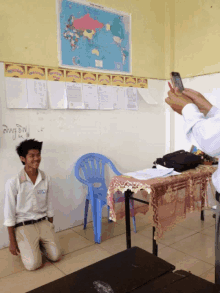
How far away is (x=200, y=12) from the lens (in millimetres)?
3268

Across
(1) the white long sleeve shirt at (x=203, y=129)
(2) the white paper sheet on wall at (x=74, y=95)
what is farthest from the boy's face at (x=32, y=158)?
(1) the white long sleeve shirt at (x=203, y=129)

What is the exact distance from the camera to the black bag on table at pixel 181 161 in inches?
86.4

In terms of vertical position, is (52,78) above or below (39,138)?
above

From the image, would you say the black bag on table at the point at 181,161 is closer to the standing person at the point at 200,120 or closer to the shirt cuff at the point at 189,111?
the standing person at the point at 200,120

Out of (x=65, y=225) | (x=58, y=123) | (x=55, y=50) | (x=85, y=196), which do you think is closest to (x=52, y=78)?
(x=55, y=50)

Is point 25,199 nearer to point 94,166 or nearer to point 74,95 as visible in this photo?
point 94,166

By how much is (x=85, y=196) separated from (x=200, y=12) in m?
2.74

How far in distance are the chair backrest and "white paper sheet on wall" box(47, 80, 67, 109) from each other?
0.64 meters

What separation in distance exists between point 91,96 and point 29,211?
143 centimetres

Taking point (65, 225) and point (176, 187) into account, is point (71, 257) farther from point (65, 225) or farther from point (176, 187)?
point (176, 187)

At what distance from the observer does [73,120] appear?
9.38ft

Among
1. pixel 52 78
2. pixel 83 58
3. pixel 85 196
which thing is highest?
Result: pixel 83 58

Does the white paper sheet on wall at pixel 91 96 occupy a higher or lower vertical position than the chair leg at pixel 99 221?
higher

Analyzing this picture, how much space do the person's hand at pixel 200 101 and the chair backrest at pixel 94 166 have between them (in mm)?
1927
